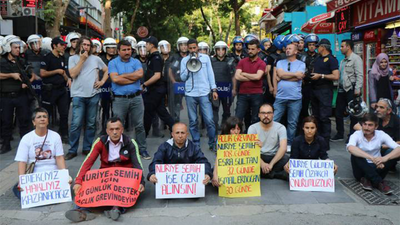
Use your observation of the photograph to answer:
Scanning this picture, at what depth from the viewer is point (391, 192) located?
531cm

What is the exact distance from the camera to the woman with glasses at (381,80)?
8.66 m

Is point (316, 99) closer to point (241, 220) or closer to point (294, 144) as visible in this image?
point (294, 144)

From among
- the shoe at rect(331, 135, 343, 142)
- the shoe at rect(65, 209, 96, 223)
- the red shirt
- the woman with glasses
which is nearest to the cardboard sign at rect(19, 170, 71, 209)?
the shoe at rect(65, 209, 96, 223)

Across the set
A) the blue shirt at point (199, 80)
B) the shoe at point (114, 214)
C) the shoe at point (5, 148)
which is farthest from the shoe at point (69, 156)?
the shoe at point (114, 214)

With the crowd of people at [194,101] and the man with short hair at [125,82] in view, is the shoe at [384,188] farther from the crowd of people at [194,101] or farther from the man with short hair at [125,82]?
the man with short hair at [125,82]

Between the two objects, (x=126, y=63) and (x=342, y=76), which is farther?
(x=342, y=76)

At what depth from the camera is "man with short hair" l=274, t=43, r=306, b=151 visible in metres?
7.24

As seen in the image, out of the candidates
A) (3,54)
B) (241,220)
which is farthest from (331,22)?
(241,220)

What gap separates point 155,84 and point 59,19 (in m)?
10.6

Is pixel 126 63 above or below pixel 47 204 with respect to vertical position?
above

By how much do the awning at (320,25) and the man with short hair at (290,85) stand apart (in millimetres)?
6140

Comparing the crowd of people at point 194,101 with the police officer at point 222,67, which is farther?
the police officer at point 222,67

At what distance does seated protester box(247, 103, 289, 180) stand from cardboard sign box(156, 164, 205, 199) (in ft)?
3.99

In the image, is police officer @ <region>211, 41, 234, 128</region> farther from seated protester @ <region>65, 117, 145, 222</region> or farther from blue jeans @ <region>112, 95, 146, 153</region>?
seated protester @ <region>65, 117, 145, 222</region>
